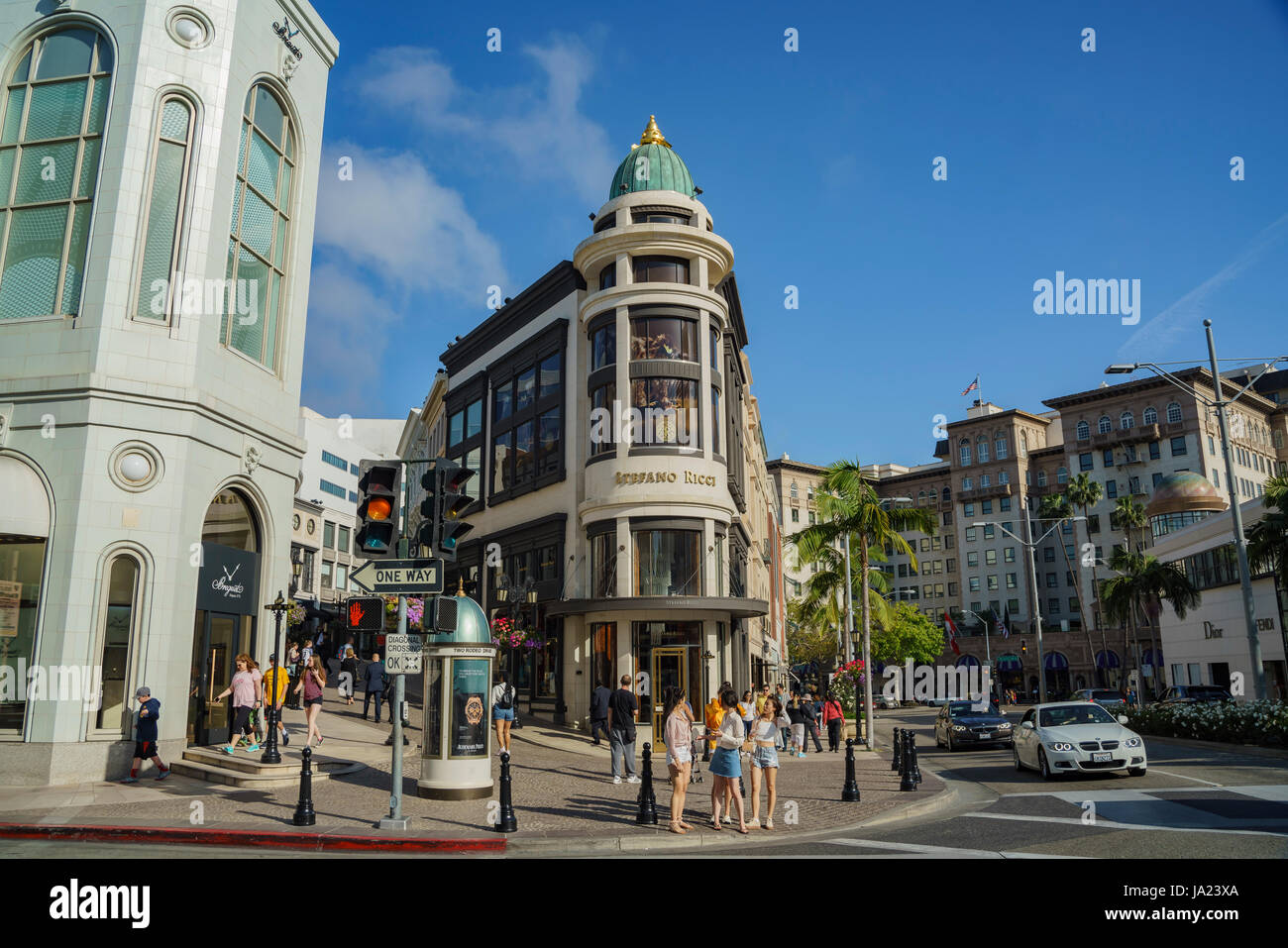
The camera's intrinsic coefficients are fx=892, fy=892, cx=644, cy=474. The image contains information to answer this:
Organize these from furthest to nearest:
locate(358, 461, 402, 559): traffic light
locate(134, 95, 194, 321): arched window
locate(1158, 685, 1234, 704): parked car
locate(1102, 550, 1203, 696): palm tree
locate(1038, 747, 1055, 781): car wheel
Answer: locate(1102, 550, 1203, 696): palm tree
locate(1158, 685, 1234, 704): parked car
locate(134, 95, 194, 321): arched window
locate(1038, 747, 1055, 781): car wheel
locate(358, 461, 402, 559): traffic light

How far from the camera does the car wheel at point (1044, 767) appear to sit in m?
17.0

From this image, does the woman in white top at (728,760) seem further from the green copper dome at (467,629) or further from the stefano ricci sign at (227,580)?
the stefano ricci sign at (227,580)

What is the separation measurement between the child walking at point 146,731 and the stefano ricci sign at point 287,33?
51.8 feet

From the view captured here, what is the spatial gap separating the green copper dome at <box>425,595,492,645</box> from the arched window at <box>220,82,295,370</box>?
927 centimetres

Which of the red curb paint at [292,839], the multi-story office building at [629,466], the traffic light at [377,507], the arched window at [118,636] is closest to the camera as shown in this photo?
the red curb paint at [292,839]

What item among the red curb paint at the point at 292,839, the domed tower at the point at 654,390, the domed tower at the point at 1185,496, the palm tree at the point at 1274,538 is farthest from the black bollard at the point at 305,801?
the domed tower at the point at 1185,496

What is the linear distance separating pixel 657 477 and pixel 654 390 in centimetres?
317

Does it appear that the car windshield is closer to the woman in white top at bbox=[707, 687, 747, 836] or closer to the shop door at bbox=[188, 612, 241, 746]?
the woman in white top at bbox=[707, 687, 747, 836]

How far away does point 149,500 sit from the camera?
57.6 ft

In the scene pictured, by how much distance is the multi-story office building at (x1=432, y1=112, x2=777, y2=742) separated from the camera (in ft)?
93.5

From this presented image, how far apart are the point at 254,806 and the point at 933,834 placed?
988 cm

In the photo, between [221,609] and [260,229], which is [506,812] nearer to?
[221,609]

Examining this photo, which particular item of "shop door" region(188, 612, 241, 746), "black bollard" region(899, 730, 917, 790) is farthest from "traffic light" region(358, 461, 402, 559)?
"black bollard" region(899, 730, 917, 790)
